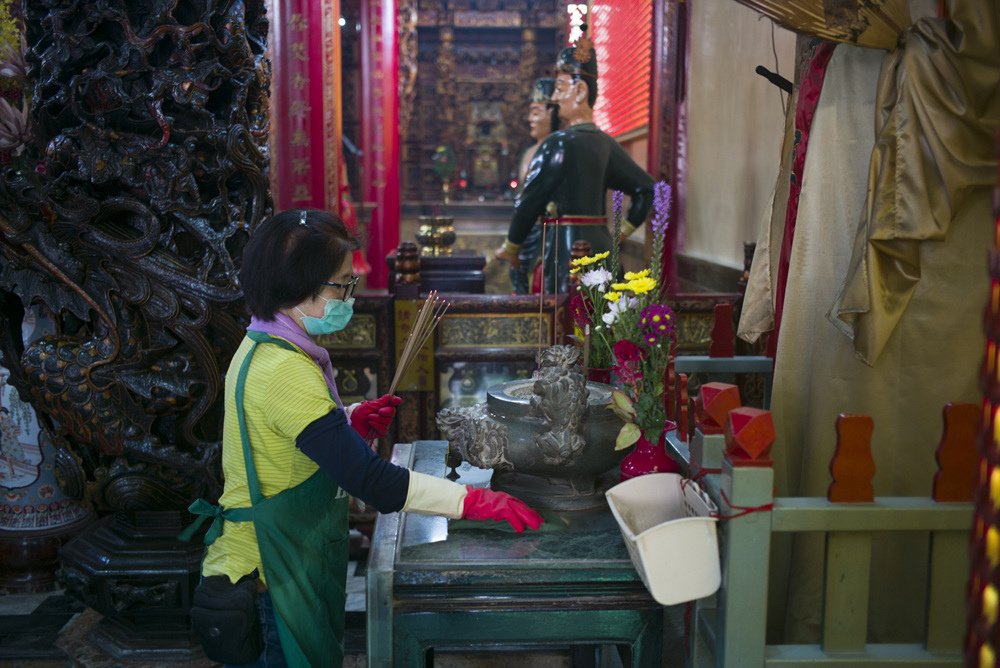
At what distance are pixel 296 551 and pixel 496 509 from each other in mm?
398

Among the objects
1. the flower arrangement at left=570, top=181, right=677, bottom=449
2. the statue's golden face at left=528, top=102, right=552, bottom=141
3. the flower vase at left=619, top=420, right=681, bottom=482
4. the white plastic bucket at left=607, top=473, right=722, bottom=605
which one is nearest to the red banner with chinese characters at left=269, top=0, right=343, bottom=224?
the statue's golden face at left=528, top=102, right=552, bottom=141

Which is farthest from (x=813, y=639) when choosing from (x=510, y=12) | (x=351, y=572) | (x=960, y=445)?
(x=510, y=12)

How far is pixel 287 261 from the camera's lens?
154cm

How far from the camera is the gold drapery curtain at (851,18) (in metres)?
1.57

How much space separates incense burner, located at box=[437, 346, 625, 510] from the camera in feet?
5.03

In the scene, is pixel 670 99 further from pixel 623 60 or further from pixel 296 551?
pixel 296 551

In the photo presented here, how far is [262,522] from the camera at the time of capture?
1571 millimetres

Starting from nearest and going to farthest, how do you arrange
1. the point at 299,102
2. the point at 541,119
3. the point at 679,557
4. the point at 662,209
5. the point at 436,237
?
the point at 679,557, the point at 662,209, the point at 541,119, the point at 299,102, the point at 436,237

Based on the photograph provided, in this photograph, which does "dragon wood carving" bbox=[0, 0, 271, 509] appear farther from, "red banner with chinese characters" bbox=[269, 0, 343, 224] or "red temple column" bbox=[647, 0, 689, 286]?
"red temple column" bbox=[647, 0, 689, 286]

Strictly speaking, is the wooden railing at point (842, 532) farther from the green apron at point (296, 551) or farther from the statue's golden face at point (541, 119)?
the statue's golden face at point (541, 119)

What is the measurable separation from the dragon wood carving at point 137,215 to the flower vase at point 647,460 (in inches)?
49.5

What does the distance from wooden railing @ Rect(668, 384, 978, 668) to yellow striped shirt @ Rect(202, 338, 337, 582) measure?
686 mm

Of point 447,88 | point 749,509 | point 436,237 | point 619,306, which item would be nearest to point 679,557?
point 749,509

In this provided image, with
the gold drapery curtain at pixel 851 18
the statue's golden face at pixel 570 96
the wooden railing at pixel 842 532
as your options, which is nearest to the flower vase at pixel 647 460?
the wooden railing at pixel 842 532
